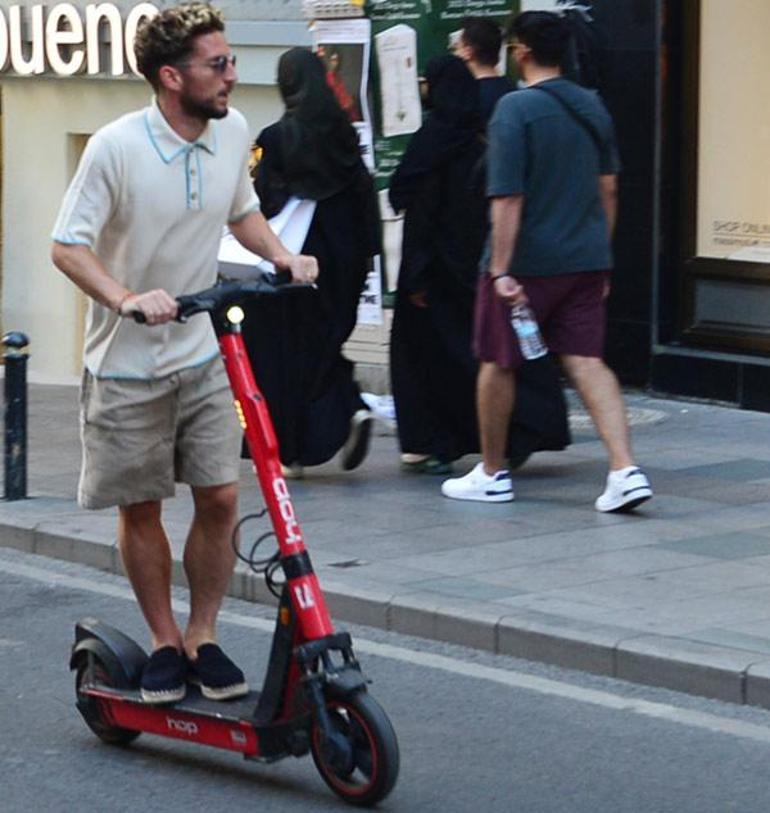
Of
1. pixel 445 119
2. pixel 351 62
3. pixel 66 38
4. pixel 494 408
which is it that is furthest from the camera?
pixel 66 38

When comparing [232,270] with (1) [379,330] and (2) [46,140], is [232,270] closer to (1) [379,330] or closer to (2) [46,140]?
(1) [379,330]

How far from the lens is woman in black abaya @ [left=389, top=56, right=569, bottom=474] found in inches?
380

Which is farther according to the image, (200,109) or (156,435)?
(156,435)

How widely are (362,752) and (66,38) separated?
34.0 feet

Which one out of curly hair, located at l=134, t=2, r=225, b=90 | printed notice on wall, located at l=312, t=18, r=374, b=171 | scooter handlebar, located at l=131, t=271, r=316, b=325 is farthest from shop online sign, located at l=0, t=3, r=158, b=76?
scooter handlebar, located at l=131, t=271, r=316, b=325

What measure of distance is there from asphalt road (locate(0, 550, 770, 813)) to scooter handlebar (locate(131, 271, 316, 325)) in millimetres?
1225

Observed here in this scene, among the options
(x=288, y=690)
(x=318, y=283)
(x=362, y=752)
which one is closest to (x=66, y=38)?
(x=318, y=283)

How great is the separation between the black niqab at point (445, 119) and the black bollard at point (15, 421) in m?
1.91

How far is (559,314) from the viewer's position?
354 inches

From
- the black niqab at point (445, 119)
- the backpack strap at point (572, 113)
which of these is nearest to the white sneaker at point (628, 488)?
the backpack strap at point (572, 113)

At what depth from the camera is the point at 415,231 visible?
32.0 ft

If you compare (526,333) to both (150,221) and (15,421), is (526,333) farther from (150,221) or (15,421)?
(150,221)

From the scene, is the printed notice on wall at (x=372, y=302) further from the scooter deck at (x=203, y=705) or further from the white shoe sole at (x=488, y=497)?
the scooter deck at (x=203, y=705)

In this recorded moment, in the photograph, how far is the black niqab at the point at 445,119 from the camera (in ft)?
31.5
